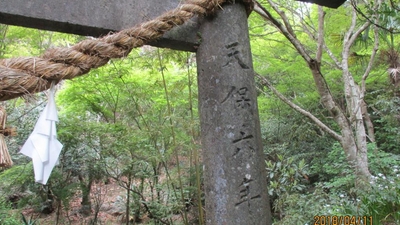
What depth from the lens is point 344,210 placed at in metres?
2.68

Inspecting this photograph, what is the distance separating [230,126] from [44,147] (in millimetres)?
717

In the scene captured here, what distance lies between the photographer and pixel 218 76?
1221 millimetres

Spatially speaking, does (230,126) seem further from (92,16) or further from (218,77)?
(92,16)

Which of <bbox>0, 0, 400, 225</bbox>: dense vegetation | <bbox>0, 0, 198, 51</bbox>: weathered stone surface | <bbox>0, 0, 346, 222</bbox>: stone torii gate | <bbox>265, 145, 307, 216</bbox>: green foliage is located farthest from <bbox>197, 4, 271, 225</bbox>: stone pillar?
<bbox>265, 145, 307, 216</bbox>: green foliage

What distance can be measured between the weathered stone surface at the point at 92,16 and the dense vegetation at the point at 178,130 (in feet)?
5.98

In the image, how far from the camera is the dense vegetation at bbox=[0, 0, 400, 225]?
3.24 m

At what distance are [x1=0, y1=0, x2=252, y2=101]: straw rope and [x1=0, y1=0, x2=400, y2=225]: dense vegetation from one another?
6.60 ft

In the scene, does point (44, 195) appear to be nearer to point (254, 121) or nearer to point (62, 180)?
point (62, 180)

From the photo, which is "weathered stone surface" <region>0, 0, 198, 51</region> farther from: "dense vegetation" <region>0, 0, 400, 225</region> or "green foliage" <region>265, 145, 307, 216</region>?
"green foliage" <region>265, 145, 307, 216</region>

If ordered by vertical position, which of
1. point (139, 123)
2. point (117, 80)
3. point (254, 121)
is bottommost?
point (254, 121)

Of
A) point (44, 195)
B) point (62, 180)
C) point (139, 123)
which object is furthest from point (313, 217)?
point (44, 195)

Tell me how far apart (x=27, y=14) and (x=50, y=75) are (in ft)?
1.31
